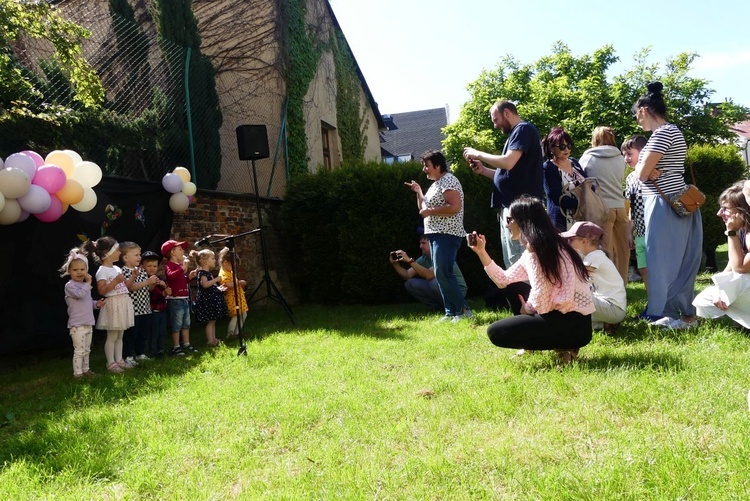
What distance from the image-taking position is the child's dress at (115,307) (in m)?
5.04

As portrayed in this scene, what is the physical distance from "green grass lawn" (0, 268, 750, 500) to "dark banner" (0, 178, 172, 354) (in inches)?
33.2

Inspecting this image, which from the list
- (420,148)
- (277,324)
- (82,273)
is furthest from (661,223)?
(420,148)

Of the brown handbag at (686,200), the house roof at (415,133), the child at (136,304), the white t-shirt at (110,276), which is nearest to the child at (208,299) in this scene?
the child at (136,304)

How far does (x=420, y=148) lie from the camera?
123 ft

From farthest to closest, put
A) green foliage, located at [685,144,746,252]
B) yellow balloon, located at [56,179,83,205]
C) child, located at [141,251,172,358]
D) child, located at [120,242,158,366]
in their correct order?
green foliage, located at [685,144,746,252] → child, located at [141,251,172,358] → child, located at [120,242,158,366] → yellow balloon, located at [56,179,83,205]

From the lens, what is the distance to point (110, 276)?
16.7ft

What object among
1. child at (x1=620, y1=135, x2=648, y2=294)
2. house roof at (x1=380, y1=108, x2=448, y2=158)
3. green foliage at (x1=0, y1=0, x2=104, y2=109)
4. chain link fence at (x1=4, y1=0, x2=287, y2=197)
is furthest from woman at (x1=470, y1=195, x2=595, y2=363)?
house roof at (x1=380, y1=108, x2=448, y2=158)

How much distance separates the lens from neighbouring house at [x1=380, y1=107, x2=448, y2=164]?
3762 cm

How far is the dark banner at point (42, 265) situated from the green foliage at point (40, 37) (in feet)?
3.77

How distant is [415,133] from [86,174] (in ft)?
115

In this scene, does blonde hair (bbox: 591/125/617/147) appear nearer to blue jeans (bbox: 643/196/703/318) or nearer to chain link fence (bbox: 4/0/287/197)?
blue jeans (bbox: 643/196/703/318)

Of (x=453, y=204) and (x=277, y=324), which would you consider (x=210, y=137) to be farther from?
(x=453, y=204)

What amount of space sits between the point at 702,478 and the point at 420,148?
36.4m

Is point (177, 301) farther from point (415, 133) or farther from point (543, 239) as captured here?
point (415, 133)
